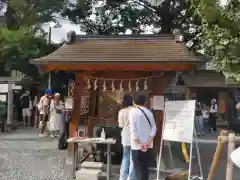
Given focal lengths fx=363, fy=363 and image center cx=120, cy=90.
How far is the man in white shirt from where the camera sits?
21.0ft

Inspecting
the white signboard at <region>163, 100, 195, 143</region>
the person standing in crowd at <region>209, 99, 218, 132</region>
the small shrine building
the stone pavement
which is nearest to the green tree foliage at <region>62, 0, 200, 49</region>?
the person standing in crowd at <region>209, 99, 218, 132</region>

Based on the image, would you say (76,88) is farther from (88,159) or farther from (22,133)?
(22,133)

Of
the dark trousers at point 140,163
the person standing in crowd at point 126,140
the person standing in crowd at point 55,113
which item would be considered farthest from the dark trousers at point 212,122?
the dark trousers at point 140,163

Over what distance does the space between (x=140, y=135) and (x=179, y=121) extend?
972 mm

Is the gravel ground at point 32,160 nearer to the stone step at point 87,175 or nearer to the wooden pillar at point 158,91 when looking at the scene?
the stone step at point 87,175

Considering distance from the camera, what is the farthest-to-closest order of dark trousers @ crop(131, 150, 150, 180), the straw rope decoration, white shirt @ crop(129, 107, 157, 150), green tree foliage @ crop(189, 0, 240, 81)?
the straw rope decoration → dark trousers @ crop(131, 150, 150, 180) → white shirt @ crop(129, 107, 157, 150) → green tree foliage @ crop(189, 0, 240, 81)

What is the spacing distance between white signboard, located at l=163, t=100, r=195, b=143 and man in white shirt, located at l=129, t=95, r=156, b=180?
24.8 inches

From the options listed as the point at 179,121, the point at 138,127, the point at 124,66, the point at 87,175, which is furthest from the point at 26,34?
the point at 138,127

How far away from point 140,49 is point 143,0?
41.9 feet

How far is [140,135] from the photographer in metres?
6.42

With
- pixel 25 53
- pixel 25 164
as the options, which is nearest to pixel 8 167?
pixel 25 164

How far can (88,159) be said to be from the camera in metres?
9.52

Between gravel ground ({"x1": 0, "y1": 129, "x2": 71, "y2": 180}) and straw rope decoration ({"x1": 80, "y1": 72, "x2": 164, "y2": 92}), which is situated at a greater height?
straw rope decoration ({"x1": 80, "y1": 72, "x2": 164, "y2": 92})

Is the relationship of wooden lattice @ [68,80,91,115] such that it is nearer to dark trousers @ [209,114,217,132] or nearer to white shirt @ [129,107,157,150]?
white shirt @ [129,107,157,150]
